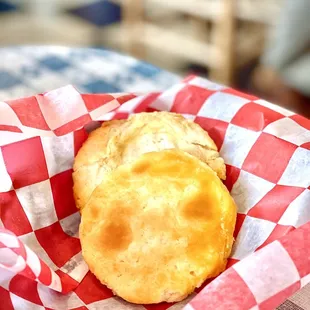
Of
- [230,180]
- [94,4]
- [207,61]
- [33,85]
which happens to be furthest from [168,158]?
[94,4]

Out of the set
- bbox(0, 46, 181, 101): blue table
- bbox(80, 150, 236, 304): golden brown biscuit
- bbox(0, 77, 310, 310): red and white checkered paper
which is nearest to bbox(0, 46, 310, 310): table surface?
bbox(0, 46, 181, 101): blue table

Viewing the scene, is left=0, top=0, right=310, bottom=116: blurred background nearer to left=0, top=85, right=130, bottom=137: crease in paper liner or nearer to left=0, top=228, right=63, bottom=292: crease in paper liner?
left=0, top=85, right=130, bottom=137: crease in paper liner

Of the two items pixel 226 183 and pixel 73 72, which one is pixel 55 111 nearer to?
pixel 226 183

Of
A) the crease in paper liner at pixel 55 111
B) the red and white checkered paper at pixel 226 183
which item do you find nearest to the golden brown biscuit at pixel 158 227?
the red and white checkered paper at pixel 226 183

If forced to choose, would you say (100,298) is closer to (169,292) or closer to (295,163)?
(169,292)

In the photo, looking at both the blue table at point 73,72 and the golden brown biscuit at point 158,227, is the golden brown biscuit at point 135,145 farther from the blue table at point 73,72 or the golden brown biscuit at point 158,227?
the blue table at point 73,72

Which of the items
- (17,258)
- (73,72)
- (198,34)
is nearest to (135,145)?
(17,258)

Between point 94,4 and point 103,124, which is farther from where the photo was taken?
point 94,4
